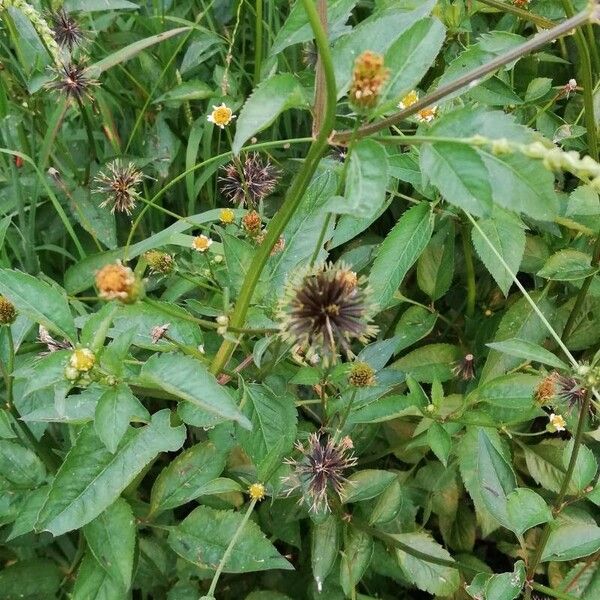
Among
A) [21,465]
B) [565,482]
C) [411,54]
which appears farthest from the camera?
[21,465]

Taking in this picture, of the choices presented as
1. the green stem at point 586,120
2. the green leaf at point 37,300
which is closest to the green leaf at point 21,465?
the green leaf at point 37,300

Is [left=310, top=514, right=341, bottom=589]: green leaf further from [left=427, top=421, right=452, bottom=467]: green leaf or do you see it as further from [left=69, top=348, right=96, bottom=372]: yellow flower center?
[left=69, top=348, right=96, bottom=372]: yellow flower center

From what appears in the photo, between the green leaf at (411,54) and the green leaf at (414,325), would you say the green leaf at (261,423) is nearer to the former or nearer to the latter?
the green leaf at (414,325)

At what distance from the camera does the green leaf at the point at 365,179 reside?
787 mm

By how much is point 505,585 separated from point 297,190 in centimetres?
68

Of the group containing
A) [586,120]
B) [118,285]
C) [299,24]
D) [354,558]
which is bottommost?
[354,558]

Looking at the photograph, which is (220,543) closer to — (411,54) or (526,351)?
(526,351)

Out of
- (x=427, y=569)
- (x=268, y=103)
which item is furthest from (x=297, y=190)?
(x=427, y=569)

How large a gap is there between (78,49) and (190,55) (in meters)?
0.26

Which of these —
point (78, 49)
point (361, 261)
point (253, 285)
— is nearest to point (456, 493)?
point (361, 261)

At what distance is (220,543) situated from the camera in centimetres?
127

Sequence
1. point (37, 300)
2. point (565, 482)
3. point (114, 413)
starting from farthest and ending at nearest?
1. point (565, 482)
2. point (37, 300)
3. point (114, 413)

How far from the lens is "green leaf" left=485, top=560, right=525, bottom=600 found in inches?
44.3

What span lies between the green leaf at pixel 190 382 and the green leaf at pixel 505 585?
1.64 feet
